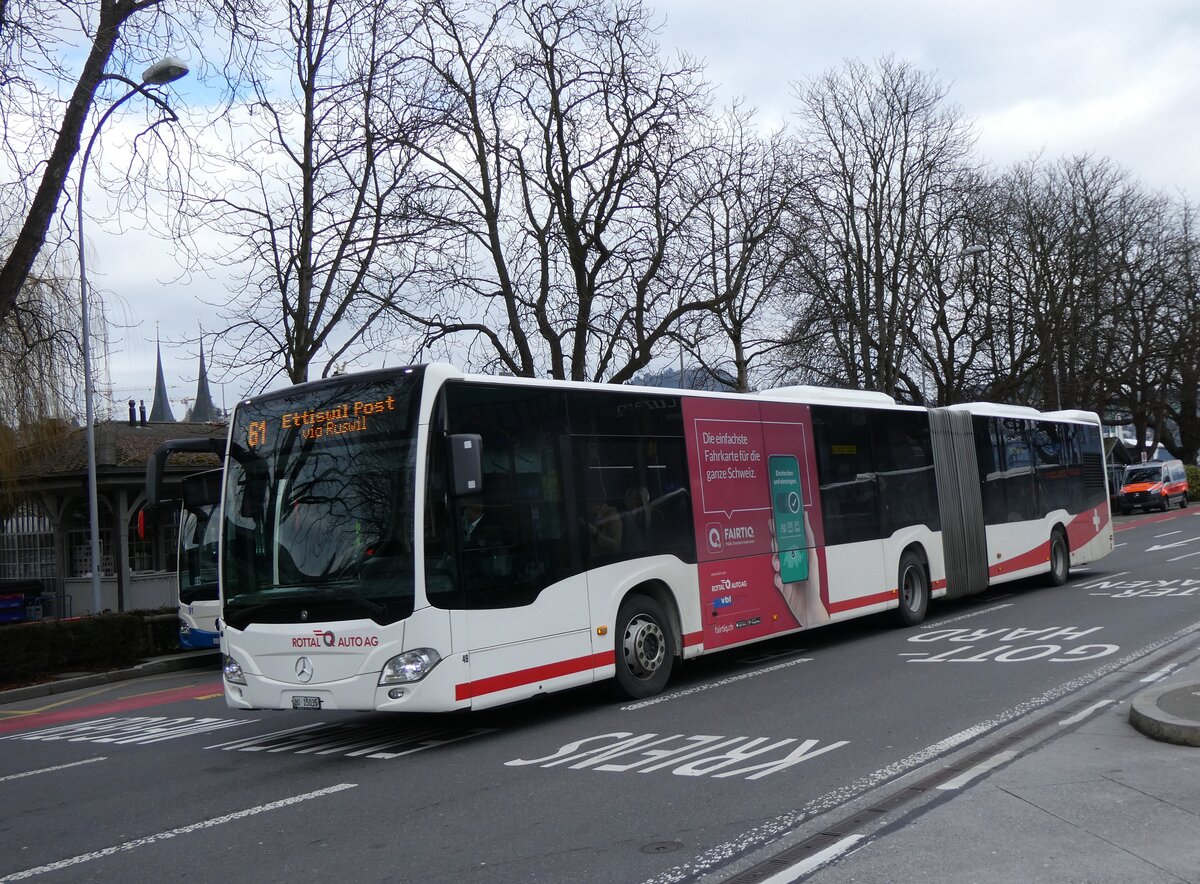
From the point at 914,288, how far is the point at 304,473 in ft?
108

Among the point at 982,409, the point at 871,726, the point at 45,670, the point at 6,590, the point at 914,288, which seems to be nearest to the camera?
the point at 871,726

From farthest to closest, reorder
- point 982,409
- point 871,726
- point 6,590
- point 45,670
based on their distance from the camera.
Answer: point 6,590
point 982,409
point 45,670
point 871,726

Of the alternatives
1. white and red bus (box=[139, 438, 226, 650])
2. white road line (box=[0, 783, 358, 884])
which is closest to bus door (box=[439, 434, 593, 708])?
white road line (box=[0, 783, 358, 884])

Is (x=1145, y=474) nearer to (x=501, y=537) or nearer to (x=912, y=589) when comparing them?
(x=912, y=589)

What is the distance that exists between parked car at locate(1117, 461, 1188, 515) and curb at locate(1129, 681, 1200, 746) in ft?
154

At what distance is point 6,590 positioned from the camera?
27234 millimetres

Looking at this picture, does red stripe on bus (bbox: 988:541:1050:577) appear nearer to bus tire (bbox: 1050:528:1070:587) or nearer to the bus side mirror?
bus tire (bbox: 1050:528:1070:587)

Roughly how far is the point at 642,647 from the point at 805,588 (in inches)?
132

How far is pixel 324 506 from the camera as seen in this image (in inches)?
367

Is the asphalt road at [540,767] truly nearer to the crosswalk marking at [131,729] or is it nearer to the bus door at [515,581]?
the crosswalk marking at [131,729]

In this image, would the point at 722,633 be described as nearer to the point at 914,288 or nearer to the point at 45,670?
the point at 45,670

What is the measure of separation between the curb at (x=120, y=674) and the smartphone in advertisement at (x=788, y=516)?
11203 millimetres

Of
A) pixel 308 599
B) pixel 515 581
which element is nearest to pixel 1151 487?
pixel 515 581

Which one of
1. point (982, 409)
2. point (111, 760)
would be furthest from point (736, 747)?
point (982, 409)
